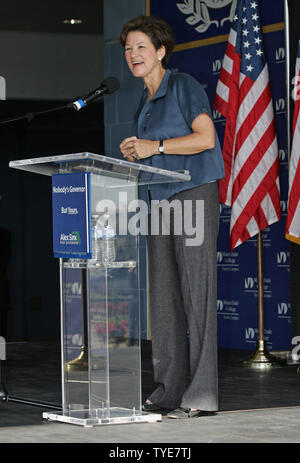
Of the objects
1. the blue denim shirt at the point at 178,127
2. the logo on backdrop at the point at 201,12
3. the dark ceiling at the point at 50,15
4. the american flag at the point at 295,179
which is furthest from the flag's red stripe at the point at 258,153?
the dark ceiling at the point at 50,15

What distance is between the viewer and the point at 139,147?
10.5ft

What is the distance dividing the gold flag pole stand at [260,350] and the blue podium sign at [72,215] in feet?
7.16

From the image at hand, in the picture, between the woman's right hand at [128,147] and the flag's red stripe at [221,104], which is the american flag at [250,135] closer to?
the flag's red stripe at [221,104]

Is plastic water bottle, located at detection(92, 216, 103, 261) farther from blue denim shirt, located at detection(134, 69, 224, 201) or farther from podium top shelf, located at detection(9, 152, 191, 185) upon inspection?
blue denim shirt, located at detection(134, 69, 224, 201)

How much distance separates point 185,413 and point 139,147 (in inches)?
40.5

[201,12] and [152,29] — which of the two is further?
[201,12]

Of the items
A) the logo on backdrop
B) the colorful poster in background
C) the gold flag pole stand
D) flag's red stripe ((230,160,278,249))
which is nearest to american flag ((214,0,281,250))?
flag's red stripe ((230,160,278,249))

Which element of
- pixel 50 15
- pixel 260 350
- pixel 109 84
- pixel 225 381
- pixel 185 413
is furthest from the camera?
pixel 50 15

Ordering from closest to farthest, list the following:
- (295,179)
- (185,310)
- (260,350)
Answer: (185,310) → (295,179) → (260,350)

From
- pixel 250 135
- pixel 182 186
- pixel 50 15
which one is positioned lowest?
pixel 182 186

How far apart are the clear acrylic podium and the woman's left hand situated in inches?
3.9

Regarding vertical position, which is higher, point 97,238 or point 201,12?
point 201,12

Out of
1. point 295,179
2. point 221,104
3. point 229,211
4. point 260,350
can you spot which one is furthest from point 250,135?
point 260,350

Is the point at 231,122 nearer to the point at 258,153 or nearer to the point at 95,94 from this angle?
the point at 258,153
